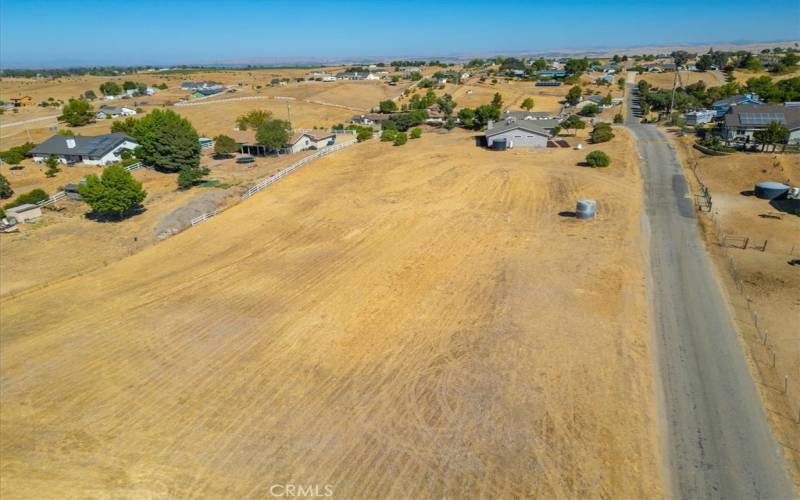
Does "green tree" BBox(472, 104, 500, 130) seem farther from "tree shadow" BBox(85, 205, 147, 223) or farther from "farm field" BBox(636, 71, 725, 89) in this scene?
"farm field" BBox(636, 71, 725, 89)

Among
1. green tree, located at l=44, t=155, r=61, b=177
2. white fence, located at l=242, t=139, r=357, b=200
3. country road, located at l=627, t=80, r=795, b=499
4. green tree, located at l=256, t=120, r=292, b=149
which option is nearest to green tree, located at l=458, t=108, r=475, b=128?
white fence, located at l=242, t=139, r=357, b=200

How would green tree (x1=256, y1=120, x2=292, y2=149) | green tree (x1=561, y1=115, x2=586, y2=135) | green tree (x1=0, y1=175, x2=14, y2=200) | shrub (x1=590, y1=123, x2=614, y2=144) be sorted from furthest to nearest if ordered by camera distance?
green tree (x1=561, y1=115, x2=586, y2=135)
green tree (x1=256, y1=120, x2=292, y2=149)
shrub (x1=590, y1=123, x2=614, y2=144)
green tree (x1=0, y1=175, x2=14, y2=200)

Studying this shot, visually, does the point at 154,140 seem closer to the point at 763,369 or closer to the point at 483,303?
the point at 483,303

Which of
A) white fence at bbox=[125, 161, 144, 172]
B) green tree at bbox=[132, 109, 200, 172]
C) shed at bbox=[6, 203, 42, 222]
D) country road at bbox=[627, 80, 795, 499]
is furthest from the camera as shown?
white fence at bbox=[125, 161, 144, 172]

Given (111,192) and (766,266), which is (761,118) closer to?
(766,266)

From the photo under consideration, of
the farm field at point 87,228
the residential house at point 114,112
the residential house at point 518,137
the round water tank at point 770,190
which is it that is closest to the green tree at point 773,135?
the round water tank at point 770,190

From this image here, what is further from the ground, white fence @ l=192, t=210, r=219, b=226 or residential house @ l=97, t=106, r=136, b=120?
residential house @ l=97, t=106, r=136, b=120

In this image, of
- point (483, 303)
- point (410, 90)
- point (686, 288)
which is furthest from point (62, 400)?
point (410, 90)
